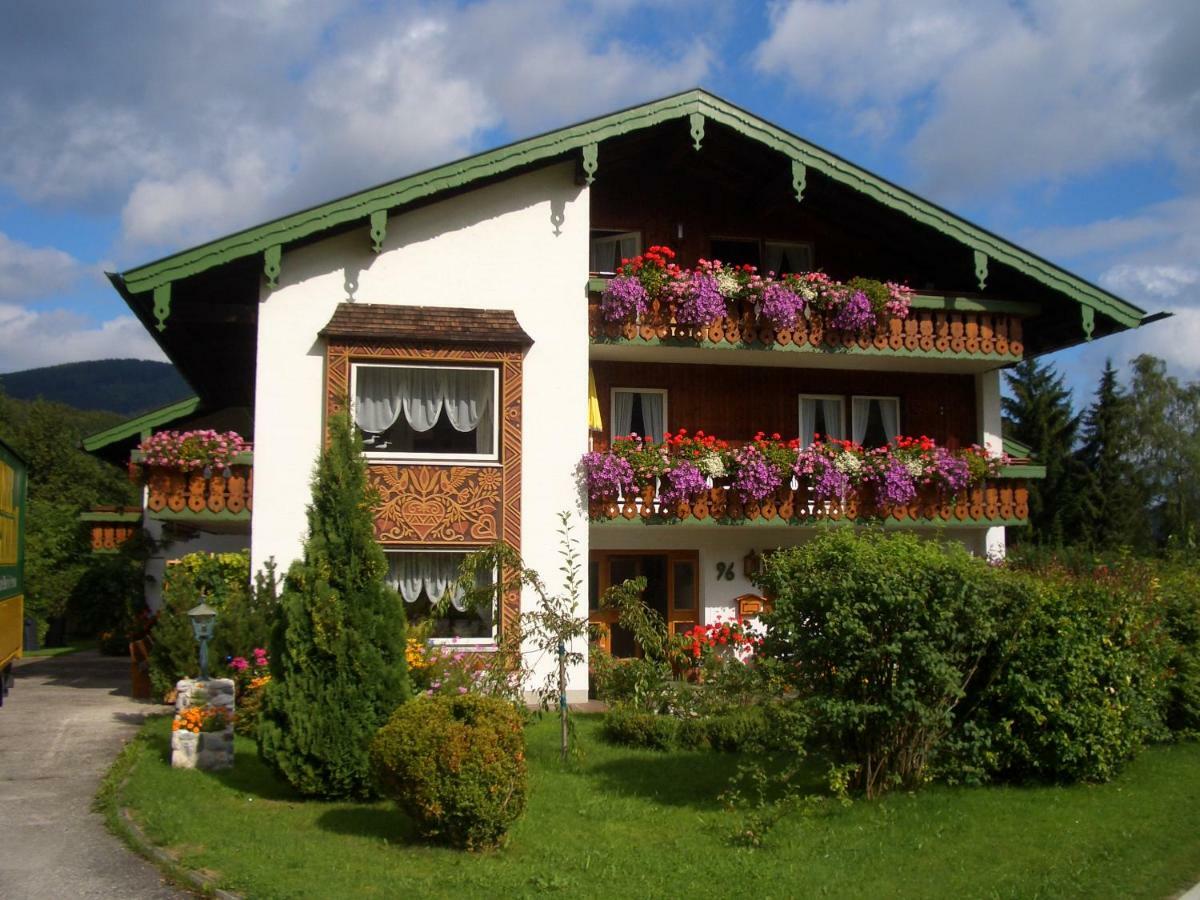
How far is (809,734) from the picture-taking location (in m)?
10.3

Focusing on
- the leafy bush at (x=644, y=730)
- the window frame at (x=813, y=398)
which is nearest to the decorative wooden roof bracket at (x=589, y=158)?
the window frame at (x=813, y=398)

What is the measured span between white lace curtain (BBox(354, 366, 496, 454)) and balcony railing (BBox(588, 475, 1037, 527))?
84.6 inches

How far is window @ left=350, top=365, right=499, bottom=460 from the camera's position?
56.5 ft

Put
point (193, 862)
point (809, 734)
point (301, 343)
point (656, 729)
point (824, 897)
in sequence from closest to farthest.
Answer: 1. point (824, 897)
2. point (193, 862)
3. point (809, 734)
4. point (656, 729)
5. point (301, 343)

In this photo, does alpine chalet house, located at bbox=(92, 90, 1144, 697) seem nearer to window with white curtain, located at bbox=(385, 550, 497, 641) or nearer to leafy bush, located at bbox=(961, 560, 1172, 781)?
window with white curtain, located at bbox=(385, 550, 497, 641)

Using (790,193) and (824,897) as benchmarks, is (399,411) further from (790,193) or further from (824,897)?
(824,897)

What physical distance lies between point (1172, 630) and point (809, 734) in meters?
5.80

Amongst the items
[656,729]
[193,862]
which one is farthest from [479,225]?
[193,862]

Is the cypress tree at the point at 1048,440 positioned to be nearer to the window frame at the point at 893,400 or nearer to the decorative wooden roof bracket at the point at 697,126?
the window frame at the point at 893,400

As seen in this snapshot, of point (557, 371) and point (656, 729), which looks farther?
point (557, 371)

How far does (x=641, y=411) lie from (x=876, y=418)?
14.3 ft

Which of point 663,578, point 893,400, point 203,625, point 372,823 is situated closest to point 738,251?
point 893,400

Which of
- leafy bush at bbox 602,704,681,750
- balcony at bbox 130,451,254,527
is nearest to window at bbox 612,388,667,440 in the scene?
balcony at bbox 130,451,254,527

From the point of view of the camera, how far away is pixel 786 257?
21141 millimetres
